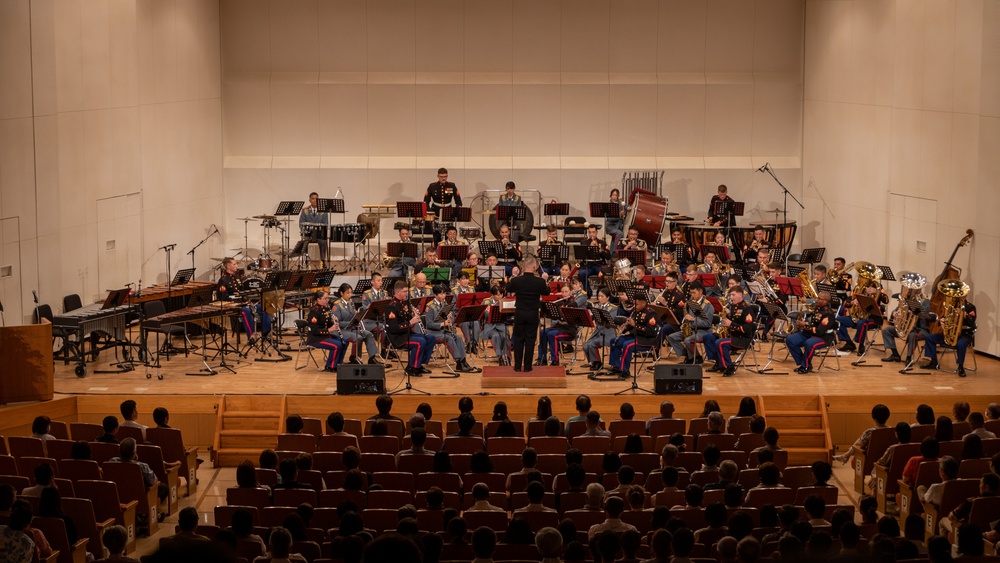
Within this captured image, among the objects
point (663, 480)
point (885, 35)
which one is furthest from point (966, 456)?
point (885, 35)

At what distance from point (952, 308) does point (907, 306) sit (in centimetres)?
64

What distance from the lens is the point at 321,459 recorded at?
12047mm

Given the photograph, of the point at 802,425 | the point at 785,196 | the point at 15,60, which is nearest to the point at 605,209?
the point at 785,196

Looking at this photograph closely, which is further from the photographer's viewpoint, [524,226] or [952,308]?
[524,226]

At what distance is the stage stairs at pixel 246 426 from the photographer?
602 inches

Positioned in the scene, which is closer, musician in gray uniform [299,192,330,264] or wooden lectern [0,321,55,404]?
wooden lectern [0,321,55,404]

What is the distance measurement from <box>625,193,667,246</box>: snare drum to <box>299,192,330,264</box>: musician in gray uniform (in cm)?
659

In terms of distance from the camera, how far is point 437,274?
66.9 ft

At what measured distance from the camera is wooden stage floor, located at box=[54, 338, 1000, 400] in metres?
16.0

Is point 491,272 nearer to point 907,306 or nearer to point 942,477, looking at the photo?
point 907,306

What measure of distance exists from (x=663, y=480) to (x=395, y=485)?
8.83 feet

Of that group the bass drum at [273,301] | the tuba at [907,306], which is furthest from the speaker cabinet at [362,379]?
the tuba at [907,306]

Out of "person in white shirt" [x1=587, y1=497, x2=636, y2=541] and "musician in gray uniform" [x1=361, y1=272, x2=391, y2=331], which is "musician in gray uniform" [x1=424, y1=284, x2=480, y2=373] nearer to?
"musician in gray uniform" [x1=361, y1=272, x2=391, y2=331]

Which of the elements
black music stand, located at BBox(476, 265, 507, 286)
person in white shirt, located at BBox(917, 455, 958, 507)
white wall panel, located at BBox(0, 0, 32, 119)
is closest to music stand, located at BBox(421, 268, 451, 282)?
black music stand, located at BBox(476, 265, 507, 286)
